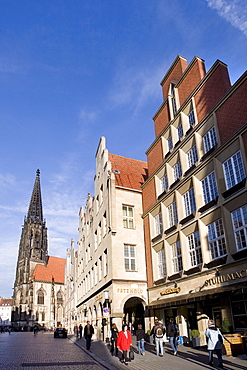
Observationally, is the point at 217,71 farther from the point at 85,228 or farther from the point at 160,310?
the point at 85,228

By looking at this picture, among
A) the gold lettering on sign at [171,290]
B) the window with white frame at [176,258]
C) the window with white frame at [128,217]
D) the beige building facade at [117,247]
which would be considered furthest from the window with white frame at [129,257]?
the window with white frame at [176,258]

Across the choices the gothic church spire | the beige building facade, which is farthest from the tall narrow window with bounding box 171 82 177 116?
the gothic church spire

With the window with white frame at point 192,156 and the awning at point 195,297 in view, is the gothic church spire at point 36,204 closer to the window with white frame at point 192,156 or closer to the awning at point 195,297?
the awning at point 195,297

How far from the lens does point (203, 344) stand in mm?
16922

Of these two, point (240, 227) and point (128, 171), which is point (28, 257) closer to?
point (128, 171)

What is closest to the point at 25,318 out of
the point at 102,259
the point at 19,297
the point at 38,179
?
the point at 19,297

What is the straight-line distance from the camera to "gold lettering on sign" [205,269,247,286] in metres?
14.4

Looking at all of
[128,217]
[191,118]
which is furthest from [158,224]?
[191,118]

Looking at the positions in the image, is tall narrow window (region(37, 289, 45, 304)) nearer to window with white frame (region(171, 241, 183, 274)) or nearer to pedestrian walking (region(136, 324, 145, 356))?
window with white frame (region(171, 241, 183, 274))

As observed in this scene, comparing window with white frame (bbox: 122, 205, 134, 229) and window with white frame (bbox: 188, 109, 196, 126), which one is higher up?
window with white frame (bbox: 188, 109, 196, 126)

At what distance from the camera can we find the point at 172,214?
22422 mm

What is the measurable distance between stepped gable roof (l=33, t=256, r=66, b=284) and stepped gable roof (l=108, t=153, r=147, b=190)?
262ft

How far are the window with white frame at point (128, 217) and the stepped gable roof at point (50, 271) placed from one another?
84471 mm

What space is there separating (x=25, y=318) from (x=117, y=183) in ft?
280
